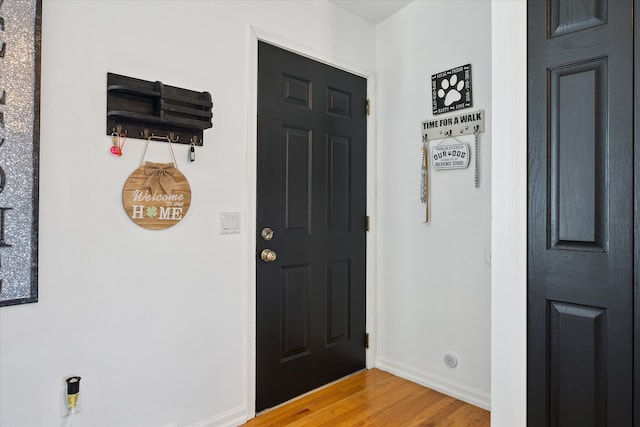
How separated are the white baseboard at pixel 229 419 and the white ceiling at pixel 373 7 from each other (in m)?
2.48

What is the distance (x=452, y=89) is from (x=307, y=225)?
1200mm

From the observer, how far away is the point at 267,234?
2.27 m

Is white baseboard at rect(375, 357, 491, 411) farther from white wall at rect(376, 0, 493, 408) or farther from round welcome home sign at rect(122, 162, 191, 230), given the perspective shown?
round welcome home sign at rect(122, 162, 191, 230)

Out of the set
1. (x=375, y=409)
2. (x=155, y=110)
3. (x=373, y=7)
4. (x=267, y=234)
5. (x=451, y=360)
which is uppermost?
(x=373, y=7)

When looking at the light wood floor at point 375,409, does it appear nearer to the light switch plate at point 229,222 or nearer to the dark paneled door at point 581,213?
the dark paneled door at point 581,213

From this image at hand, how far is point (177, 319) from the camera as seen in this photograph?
193cm

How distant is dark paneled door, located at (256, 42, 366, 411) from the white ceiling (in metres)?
0.42

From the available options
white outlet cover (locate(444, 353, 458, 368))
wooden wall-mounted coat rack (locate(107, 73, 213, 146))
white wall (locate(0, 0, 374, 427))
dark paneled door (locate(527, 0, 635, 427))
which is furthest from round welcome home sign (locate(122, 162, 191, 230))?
white outlet cover (locate(444, 353, 458, 368))

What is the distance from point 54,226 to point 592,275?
79.9 inches

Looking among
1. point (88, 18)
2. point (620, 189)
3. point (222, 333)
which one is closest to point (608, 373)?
point (620, 189)

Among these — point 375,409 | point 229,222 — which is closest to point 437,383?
point 375,409

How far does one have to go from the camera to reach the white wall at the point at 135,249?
61.9 inches

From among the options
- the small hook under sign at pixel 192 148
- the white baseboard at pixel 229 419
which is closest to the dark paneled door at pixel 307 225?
the white baseboard at pixel 229 419

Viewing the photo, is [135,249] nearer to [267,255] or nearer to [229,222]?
[229,222]
